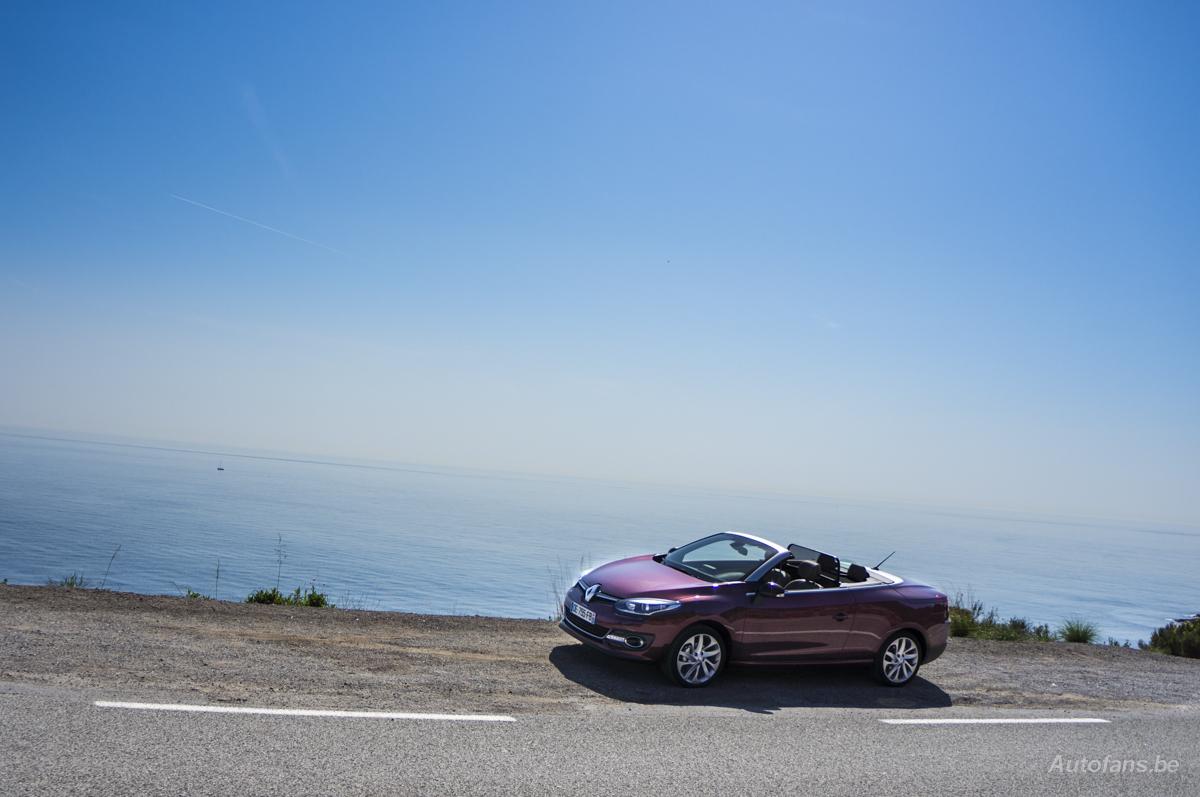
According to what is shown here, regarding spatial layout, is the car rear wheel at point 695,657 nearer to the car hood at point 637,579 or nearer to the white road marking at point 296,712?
the car hood at point 637,579

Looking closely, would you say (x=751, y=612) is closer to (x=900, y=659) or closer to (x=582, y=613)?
(x=582, y=613)

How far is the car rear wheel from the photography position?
327 inches

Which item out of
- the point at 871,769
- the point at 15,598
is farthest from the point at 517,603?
the point at 871,769

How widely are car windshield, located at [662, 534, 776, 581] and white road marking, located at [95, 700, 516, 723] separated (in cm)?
335

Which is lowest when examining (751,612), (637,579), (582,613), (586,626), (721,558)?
(586,626)

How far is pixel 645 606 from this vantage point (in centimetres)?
835

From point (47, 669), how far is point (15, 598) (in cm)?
373

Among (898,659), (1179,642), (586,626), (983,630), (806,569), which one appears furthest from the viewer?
(1179,642)

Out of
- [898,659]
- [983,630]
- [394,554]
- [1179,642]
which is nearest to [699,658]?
[898,659]

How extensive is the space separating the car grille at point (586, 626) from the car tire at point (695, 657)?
2.28 ft

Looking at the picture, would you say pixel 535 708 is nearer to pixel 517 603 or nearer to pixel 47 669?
pixel 47 669

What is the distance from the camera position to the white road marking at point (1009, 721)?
7.78m

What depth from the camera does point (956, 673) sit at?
1050 cm

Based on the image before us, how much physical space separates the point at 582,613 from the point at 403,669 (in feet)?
6.32
